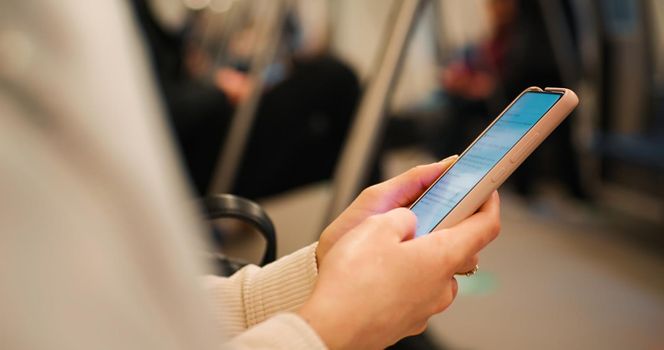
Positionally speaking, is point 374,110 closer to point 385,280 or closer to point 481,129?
point 481,129

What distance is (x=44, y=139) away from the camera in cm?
19

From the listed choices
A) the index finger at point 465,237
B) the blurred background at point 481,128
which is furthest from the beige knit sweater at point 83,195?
the blurred background at point 481,128

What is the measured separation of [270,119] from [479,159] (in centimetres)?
→ 118

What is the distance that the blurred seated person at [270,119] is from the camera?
1.26 m

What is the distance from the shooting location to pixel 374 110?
3.05 ft

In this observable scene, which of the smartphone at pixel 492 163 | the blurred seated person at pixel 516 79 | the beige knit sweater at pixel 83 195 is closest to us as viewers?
the beige knit sweater at pixel 83 195

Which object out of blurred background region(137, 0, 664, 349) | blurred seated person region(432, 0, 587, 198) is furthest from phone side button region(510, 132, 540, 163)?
blurred seated person region(432, 0, 587, 198)

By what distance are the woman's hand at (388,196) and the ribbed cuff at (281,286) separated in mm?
20

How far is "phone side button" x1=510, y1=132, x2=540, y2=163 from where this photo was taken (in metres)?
0.44

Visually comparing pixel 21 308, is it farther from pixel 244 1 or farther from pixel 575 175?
pixel 244 1

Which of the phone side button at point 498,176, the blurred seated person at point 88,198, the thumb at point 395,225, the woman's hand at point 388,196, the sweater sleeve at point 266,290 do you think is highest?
the blurred seated person at point 88,198

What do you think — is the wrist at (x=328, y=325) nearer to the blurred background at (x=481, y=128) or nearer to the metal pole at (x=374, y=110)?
the blurred background at (x=481, y=128)

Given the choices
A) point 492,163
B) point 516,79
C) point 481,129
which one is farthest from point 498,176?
point 516,79

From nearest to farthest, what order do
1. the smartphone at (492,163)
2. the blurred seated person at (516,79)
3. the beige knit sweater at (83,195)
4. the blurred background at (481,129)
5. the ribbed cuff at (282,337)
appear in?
the beige knit sweater at (83,195) < the ribbed cuff at (282,337) < the smartphone at (492,163) < the blurred background at (481,129) < the blurred seated person at (516,79)
